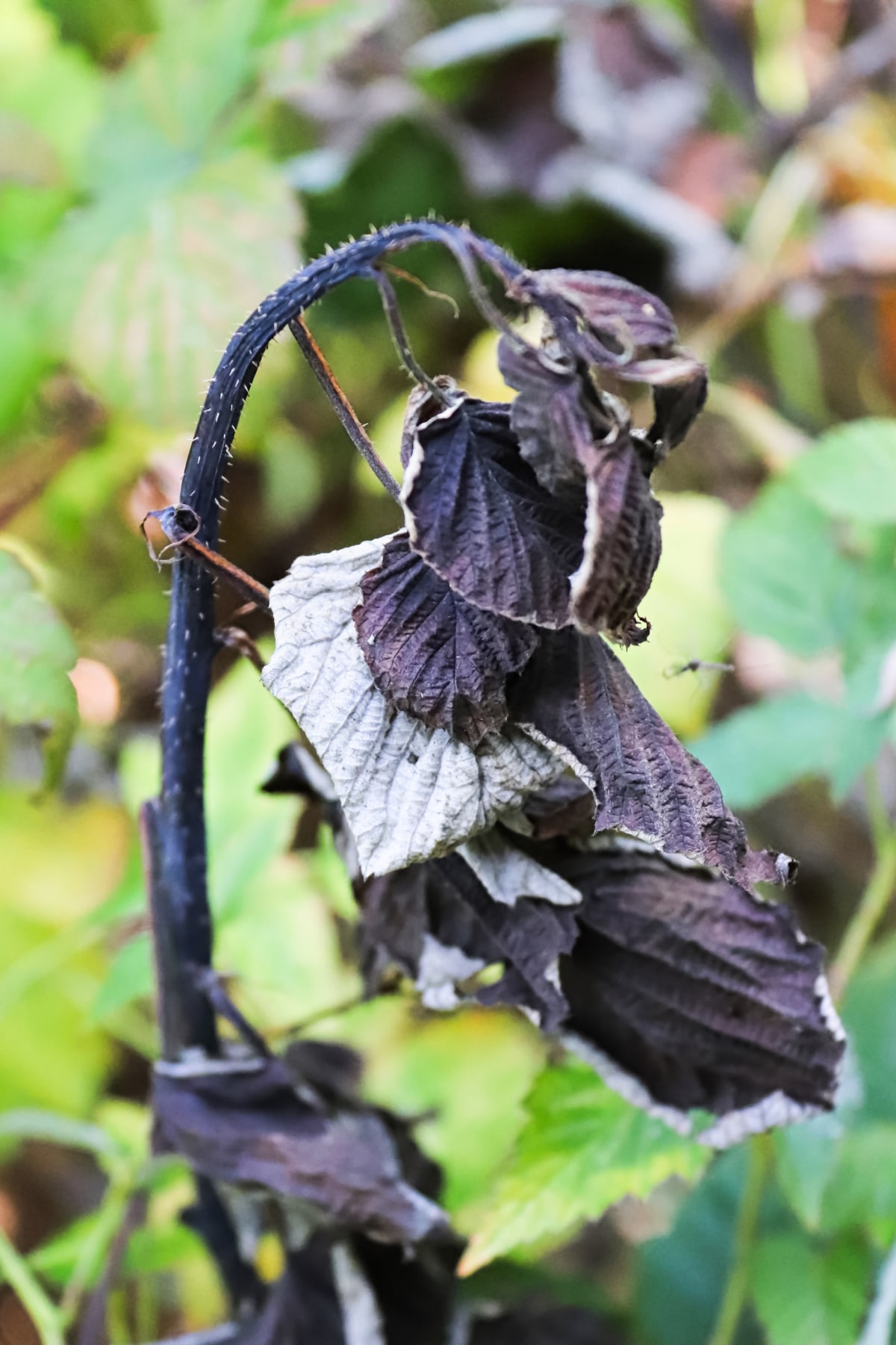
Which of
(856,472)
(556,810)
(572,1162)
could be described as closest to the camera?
(556,810)

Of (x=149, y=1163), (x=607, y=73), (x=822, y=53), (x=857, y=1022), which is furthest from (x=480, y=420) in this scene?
(x=822, y=53)

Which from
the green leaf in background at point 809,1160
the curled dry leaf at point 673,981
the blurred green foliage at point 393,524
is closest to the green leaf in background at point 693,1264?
the blurred green foliage at point 393,524

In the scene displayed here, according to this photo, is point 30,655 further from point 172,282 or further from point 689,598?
point 689,598

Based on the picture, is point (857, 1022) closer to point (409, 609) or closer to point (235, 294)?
point (409, 609)

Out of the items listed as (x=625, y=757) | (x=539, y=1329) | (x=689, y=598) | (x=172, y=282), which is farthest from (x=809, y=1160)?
(x=172, y=282)

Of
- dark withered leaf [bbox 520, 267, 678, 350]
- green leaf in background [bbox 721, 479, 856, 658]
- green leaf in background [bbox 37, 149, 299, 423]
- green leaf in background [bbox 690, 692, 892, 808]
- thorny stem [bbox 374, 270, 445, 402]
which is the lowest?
green leaf in background [bbox 690, 692, 892, 808]

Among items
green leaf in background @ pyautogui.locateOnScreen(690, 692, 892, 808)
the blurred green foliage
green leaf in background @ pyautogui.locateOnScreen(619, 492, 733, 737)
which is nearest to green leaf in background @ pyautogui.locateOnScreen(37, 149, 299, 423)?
the blurred green foliage

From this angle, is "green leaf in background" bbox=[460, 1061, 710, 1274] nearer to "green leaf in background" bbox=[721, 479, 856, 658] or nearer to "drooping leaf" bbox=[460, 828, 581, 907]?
"drooping leaf" bbox=[460, 828, 581, 907]
